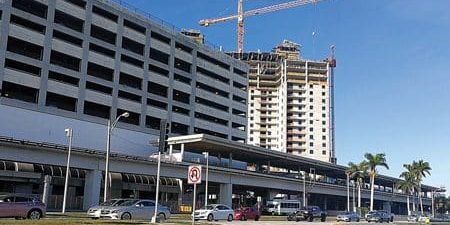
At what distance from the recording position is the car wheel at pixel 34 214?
33594 millimetres

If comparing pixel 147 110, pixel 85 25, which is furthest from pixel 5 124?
pixel 147 110

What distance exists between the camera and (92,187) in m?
66.4

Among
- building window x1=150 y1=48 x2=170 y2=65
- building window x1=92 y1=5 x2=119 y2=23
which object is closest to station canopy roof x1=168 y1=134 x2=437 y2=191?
building window x1=150 y1=48 x2=170 y2=65

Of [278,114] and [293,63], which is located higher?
[293,63]

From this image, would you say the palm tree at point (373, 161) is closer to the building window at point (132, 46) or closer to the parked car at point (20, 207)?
the building window at point (132, 46)

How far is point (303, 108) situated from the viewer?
188 meters

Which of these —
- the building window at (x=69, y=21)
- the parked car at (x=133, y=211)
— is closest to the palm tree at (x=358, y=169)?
the building window at (x=69, y=21)

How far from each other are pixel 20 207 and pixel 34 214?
1.23 m

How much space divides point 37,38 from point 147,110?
82.5 ft

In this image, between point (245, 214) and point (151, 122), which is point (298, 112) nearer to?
point (151, 122)

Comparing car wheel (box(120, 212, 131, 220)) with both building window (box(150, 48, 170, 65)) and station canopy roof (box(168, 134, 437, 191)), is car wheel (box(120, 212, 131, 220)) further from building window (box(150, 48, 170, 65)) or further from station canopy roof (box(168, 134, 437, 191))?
building window (box(150, 48, 170, 65))

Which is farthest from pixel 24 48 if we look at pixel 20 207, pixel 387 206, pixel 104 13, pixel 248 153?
pixel 387 206

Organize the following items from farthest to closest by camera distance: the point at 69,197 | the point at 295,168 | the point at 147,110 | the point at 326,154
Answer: the point at 326,154 < the point at 295,168 < the point at 147,110 < the point at 69,197

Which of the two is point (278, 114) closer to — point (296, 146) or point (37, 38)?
point (296, 146)
